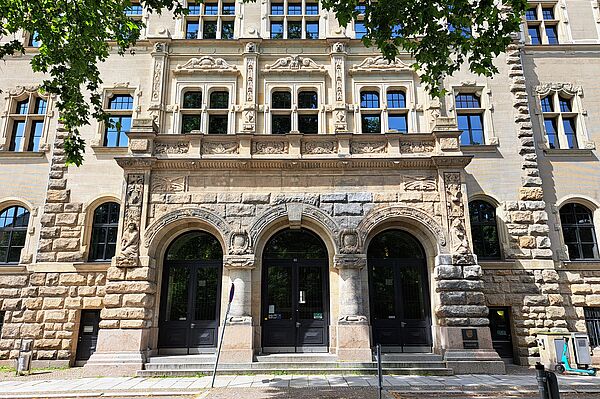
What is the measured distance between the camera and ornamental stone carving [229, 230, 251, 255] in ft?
43.1

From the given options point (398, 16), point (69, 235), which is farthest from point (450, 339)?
point (69, 235)

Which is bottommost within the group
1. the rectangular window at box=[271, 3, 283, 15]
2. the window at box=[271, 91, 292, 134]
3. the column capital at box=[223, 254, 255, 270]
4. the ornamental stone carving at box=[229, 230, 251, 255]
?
the column capital at box=[223, 254, 255, 270]

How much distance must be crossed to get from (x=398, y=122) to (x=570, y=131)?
7.18 meters

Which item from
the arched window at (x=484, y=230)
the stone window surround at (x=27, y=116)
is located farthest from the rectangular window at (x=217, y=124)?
the arched window at (x=484, y=230)

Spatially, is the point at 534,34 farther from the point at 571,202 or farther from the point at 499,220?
the point at 499,220

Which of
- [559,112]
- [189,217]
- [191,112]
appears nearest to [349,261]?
[189,217]

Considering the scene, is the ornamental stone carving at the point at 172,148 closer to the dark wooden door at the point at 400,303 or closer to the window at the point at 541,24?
the dark wooden door at the point at 400,303

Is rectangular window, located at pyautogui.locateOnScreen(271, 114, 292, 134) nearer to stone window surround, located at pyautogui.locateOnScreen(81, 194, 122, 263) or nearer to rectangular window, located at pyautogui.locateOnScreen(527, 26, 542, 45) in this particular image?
stone window surround, located at pyautogui.locateOnScreen(81, 194, 122, 263)

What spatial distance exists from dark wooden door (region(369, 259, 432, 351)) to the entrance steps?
130 centimetres

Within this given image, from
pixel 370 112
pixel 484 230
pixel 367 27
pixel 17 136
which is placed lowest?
pixel 484 230

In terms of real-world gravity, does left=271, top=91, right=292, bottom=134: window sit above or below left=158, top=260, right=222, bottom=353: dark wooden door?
above

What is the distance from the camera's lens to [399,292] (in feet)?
46.0

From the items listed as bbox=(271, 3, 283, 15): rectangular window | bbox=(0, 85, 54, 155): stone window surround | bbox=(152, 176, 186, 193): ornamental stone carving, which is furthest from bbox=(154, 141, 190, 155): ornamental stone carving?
bbox=(271, 3, 283, 15): rectangular window

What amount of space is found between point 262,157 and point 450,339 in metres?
8.27
